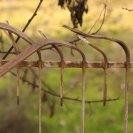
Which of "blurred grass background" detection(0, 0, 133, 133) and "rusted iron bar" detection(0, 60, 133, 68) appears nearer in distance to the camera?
"rusted iron bar" detection(0, 60, 133, 68)

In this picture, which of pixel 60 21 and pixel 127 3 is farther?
pixel 127 3

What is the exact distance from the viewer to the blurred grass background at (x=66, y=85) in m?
5.74

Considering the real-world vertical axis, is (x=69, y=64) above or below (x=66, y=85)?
above

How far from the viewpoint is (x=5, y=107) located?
19.1ft

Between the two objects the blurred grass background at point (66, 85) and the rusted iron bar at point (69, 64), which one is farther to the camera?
the blurred grass background at point (66, 85)

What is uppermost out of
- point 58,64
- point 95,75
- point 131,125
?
point 58,64

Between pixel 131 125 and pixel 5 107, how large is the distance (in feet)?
4.63

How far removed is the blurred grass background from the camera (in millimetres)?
5738

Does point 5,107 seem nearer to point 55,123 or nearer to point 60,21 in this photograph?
point 55,123

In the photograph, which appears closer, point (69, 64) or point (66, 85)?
point (69, 64)

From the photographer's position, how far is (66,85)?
7.15 meters

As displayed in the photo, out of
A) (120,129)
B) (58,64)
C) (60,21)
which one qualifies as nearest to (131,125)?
(120,129)

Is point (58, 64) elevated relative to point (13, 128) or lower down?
elevated

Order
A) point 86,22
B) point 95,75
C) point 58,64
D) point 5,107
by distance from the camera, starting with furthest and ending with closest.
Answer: point 95,75, point 5,107, point 86,22, point 58,64
